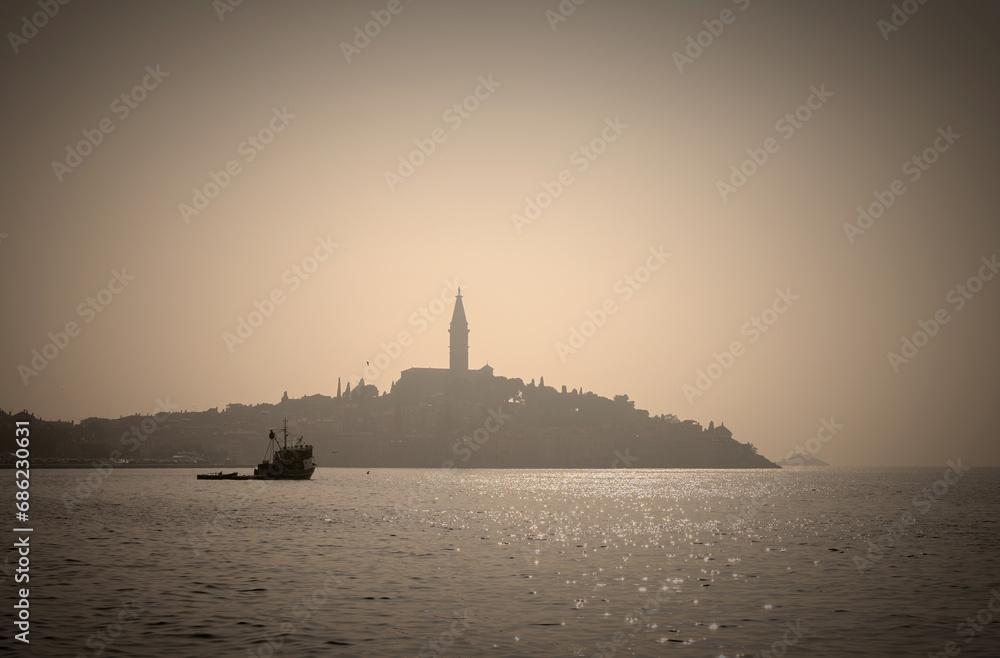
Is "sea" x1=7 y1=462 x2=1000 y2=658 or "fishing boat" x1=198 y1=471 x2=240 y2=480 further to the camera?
"fishing boat" x1=198 y1=471 x2=240 y2=480

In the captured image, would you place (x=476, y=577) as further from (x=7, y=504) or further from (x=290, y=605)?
(x=7, y=504)

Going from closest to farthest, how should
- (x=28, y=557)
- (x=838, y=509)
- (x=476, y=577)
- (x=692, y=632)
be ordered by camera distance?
(x=692, y=632) < (x=476, y=577) < (x=28, y=557) < (x=838, y=509)

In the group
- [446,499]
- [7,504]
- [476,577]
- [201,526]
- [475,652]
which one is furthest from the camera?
[446,499]

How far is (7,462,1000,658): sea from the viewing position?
80.8 ft

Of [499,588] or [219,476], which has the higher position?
[499,588]

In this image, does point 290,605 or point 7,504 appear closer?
point 290,605

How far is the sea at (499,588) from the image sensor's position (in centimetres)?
2462

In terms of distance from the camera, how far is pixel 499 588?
33.4 m

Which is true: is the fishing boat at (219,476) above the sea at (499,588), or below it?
below

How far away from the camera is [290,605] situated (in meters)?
29.6

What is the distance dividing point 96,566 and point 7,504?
49.4m

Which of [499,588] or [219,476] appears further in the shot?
[219,476]

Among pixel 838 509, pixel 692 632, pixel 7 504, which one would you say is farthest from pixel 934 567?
pixel 7 504

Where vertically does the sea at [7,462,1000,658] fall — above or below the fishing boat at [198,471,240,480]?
above
